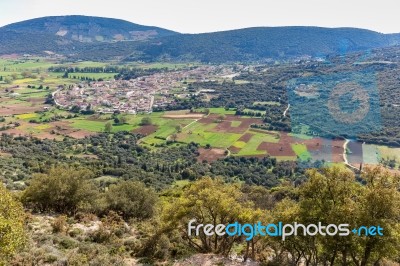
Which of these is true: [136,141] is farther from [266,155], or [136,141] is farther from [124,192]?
[124,192]

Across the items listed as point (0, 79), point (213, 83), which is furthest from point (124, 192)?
point (0, 79)

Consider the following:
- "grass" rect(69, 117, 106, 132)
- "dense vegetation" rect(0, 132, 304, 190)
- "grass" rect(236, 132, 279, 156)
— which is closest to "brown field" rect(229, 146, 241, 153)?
"grass" rect(236, 132, 279, 156)

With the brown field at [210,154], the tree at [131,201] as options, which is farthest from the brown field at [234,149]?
the tree at [131,201]

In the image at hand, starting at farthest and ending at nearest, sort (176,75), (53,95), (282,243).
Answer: (176,75) < (53,95) < (282,243)

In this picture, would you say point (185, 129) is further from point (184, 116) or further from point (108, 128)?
point (108, 128)

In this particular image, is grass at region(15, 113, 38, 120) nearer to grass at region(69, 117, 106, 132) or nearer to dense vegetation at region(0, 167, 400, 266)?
grass at region(69, 117, 106, 132)

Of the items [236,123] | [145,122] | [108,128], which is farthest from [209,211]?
[145,122]

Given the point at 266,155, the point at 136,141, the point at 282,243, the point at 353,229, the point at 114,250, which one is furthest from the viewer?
the point at 136,141
